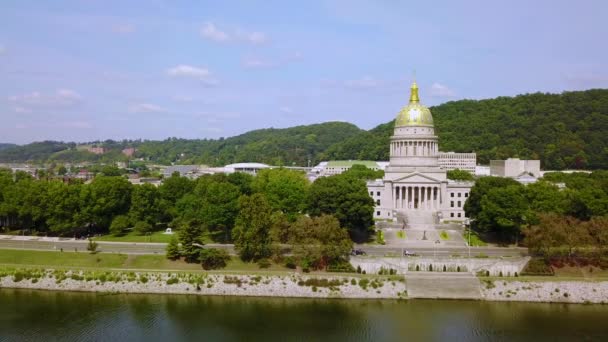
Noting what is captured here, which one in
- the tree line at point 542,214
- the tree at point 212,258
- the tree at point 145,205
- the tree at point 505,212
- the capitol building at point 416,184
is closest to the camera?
the tree line at point 542,214

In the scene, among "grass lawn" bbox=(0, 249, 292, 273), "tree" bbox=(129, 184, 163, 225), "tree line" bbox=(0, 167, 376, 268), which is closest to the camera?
"grass lawn" bbox=(0, 249, 292, 273)

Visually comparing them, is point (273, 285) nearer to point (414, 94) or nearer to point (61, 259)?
point (61, 259)

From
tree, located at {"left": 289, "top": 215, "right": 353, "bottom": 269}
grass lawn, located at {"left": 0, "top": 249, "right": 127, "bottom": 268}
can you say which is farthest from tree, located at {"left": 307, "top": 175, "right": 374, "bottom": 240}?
grass lawn, located at {"left": 0, "top": 249, "right": 127, "bottom": 268}

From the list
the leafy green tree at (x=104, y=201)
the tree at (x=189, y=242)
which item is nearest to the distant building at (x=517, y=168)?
the tree at (x=189, y=242)

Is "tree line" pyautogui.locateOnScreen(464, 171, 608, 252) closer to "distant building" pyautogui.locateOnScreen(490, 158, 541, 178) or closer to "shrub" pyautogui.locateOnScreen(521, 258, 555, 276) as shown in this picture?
"shrub" pyautogui.locateOnScreen(521, 258, 555, 276)

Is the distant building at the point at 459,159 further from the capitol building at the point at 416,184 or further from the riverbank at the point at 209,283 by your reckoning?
the riverbank at the point at 209,283
